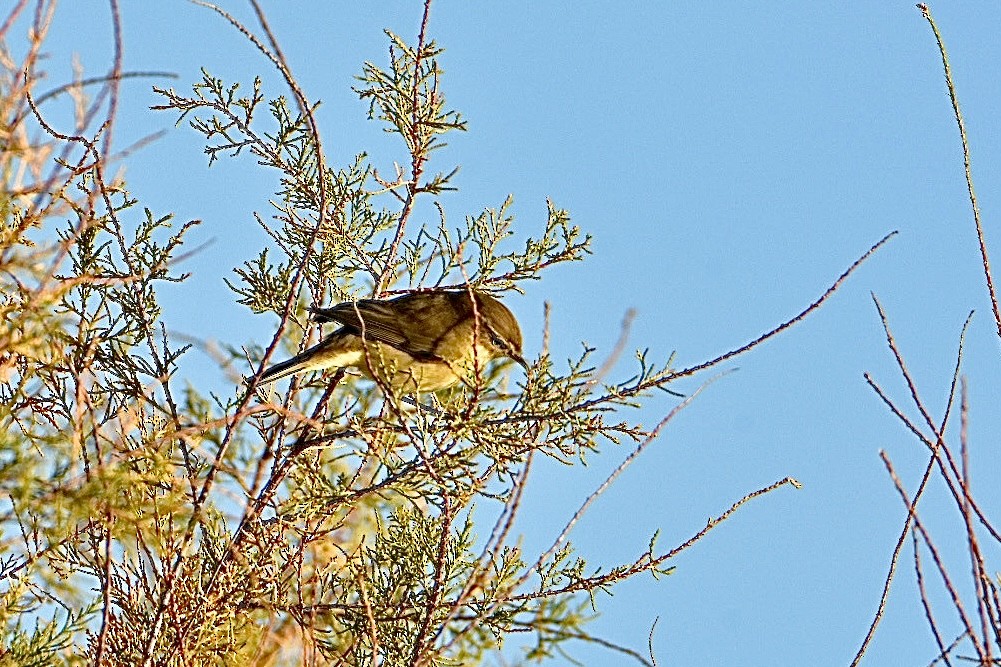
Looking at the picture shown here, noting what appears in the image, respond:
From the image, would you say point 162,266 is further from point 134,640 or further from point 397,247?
point 134,640

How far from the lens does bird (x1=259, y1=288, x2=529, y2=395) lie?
4582mm

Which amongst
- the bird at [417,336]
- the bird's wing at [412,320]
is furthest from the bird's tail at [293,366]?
the bird's wing at [412,320]

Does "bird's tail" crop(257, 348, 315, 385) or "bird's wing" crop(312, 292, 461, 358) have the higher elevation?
"bird's wing" crop(312, 292, 461, 358)

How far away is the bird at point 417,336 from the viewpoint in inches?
180

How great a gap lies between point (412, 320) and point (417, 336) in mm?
130

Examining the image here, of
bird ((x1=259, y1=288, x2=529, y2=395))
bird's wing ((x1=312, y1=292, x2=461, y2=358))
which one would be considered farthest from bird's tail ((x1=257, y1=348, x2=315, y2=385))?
bird's wing ((x1=312, y1=292, x2=461, y2=358))

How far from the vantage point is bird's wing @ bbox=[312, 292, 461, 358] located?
5250mm

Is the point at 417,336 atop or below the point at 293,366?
atop

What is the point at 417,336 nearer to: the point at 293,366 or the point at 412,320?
the point at 412,320

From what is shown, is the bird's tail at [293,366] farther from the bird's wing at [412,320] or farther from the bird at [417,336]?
the bird's wing at [412,320]

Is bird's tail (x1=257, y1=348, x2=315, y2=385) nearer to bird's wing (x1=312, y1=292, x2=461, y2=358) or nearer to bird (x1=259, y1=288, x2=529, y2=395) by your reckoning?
bird (x1=259, y1=288, x2=529, y2=395)

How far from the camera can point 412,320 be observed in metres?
5.68

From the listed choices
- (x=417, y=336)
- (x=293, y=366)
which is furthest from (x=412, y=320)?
(x=293, y=366)

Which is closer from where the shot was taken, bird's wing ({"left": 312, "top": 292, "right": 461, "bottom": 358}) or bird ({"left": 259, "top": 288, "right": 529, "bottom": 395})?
bird ({"left": 259, "top": 288, "right": 529, "bottom": 395})
